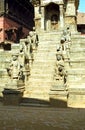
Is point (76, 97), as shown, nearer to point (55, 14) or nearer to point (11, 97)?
point (11, 97)

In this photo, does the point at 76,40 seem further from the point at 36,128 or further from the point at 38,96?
the point at 36,128

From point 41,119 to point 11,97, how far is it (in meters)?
4.98

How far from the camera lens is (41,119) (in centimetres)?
1212

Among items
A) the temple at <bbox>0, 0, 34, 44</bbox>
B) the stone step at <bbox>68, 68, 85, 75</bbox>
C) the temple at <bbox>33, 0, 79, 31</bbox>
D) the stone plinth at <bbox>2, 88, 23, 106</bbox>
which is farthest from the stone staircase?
the temple at <bbox>0, 0, 34, 44</bbox>

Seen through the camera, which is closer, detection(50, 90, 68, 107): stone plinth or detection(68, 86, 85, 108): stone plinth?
detection(50, 90, 68, 107): stone plinth

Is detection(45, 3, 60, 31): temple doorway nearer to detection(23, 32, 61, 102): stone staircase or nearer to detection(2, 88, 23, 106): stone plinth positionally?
detection(23, 32, 61, 102): stone staircase

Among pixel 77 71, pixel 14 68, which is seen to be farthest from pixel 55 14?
pixel 14 68

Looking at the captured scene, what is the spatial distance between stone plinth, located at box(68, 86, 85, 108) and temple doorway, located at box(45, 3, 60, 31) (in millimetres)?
14321

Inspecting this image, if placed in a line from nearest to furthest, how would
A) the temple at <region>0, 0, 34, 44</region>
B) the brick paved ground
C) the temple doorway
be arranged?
the brick paved ground < the temple doorway < the temple at <region>0, 0, 34, 44</region>

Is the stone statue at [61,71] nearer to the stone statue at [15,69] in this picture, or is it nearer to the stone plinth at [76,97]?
the stone plinth at [76,97]

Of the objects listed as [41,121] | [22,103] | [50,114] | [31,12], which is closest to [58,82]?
[22,103]

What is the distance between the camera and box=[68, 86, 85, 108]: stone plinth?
1641cm

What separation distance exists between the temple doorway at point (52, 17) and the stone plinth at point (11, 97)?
46.9 ft

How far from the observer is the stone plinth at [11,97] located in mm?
16719
